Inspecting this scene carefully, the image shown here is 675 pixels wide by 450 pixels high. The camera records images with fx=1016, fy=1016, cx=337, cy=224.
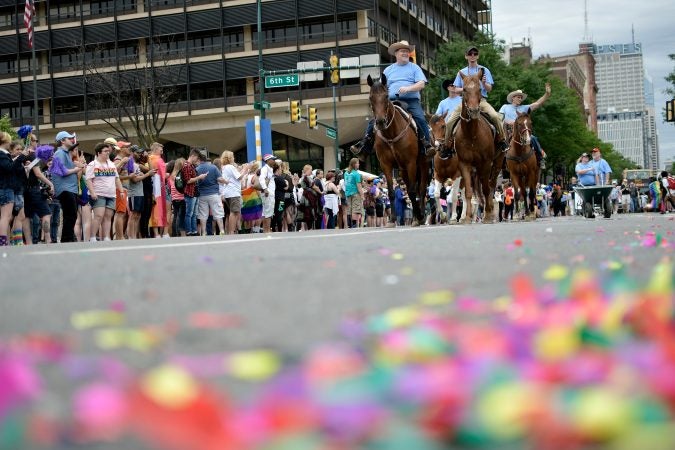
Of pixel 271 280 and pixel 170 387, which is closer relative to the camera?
pixel 170 387

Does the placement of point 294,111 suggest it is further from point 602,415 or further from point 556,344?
point 602,415

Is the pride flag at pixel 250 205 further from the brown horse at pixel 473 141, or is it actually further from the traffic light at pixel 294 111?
the traffic light at pixel 294 111

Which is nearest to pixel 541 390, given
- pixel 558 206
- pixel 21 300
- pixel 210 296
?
pixel 210 296

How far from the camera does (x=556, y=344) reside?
107 inches

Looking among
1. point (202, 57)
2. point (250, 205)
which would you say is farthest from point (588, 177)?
point (202, 57)

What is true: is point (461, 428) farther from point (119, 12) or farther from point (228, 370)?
point (119, 12)

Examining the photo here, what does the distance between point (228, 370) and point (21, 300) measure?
91.6 inches

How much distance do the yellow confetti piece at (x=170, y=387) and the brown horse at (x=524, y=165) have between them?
2119 cm

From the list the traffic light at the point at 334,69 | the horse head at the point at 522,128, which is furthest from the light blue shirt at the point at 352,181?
the traffic light at the point at 334,69

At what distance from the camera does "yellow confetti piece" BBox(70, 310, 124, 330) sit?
3525mm

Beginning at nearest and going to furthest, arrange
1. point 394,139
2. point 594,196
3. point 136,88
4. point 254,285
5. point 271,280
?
point 254,285 < point 271,280 < point 394,139 < point 594,196 < point 136,88

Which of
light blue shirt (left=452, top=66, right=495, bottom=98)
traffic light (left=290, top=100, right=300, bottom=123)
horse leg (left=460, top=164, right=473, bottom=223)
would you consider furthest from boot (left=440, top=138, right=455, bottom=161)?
traffic light (left=290, top=100, right=300, bottom=123)

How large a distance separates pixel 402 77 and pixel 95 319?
14.6m

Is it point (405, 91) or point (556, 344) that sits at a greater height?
point (405, 91)
